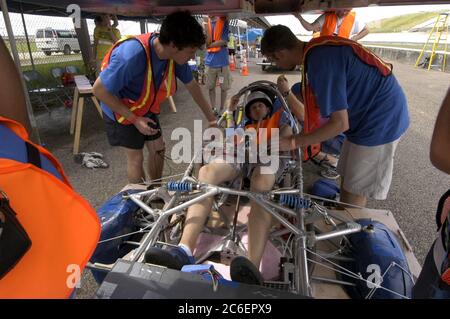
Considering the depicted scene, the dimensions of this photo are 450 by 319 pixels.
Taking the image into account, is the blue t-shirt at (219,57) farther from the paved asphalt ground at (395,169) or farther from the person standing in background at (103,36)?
the person standing in background at (103,36)

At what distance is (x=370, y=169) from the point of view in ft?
6.95

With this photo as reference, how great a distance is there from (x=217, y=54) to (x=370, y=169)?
13.0 feet

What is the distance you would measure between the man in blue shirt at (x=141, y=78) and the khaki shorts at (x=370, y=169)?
1245 mm

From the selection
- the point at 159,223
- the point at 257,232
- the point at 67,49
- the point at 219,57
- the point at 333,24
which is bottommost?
the point at 257,232

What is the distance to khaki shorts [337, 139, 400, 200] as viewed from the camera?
206cm

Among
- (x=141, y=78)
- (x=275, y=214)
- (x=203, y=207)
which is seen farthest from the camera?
(x=141, y=78)

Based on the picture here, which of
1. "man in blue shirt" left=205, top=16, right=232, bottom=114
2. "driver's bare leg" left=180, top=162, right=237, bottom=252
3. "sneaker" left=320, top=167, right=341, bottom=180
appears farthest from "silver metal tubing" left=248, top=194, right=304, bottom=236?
"man in blue shirt" left=205, top=16, right=232, bottom=114

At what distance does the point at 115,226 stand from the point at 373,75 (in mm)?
1936

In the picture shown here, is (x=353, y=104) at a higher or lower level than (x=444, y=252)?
higher

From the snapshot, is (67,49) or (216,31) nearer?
(216,31)

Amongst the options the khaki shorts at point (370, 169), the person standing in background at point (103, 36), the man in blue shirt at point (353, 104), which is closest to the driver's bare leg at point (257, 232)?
the man in blue shirt at point (353, 104)

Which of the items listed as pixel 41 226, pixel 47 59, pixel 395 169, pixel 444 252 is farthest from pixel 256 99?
pixel 47 59

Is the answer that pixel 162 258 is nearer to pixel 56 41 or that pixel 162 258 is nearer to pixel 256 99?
pixel 256 99

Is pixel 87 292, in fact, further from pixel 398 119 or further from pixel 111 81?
pixel 398 119
